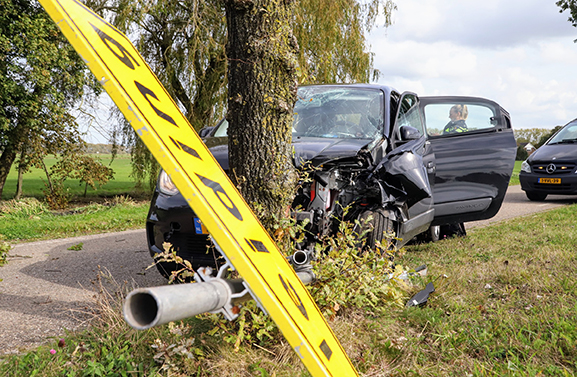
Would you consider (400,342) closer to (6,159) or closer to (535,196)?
(535,196)

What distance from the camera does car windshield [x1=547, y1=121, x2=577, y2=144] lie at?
1136 cm

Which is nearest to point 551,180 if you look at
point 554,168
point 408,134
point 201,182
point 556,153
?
point 554,168

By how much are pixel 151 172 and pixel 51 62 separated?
3681 mm

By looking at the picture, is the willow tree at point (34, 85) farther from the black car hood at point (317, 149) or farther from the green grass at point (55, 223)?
A: the black car hood at point (317, 149)

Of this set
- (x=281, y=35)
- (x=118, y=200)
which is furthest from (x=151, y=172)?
(x=281, y=35)

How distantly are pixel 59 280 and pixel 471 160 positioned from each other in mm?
4912

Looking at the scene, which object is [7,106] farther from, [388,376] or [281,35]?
[388,376]

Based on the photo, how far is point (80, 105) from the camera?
12.1 metres

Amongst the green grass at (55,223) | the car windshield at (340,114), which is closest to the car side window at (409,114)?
the car windshield at (340,114)

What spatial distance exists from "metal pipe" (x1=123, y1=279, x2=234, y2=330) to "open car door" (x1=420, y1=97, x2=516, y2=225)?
4760 mm

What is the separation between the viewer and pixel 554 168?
36.0ft

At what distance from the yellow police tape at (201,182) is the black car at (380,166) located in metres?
1.29

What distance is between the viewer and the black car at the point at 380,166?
3977mm

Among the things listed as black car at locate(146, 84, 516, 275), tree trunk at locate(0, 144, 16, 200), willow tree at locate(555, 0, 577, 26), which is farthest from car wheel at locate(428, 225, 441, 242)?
willow tree at locate(555, 0, 577, 26)
